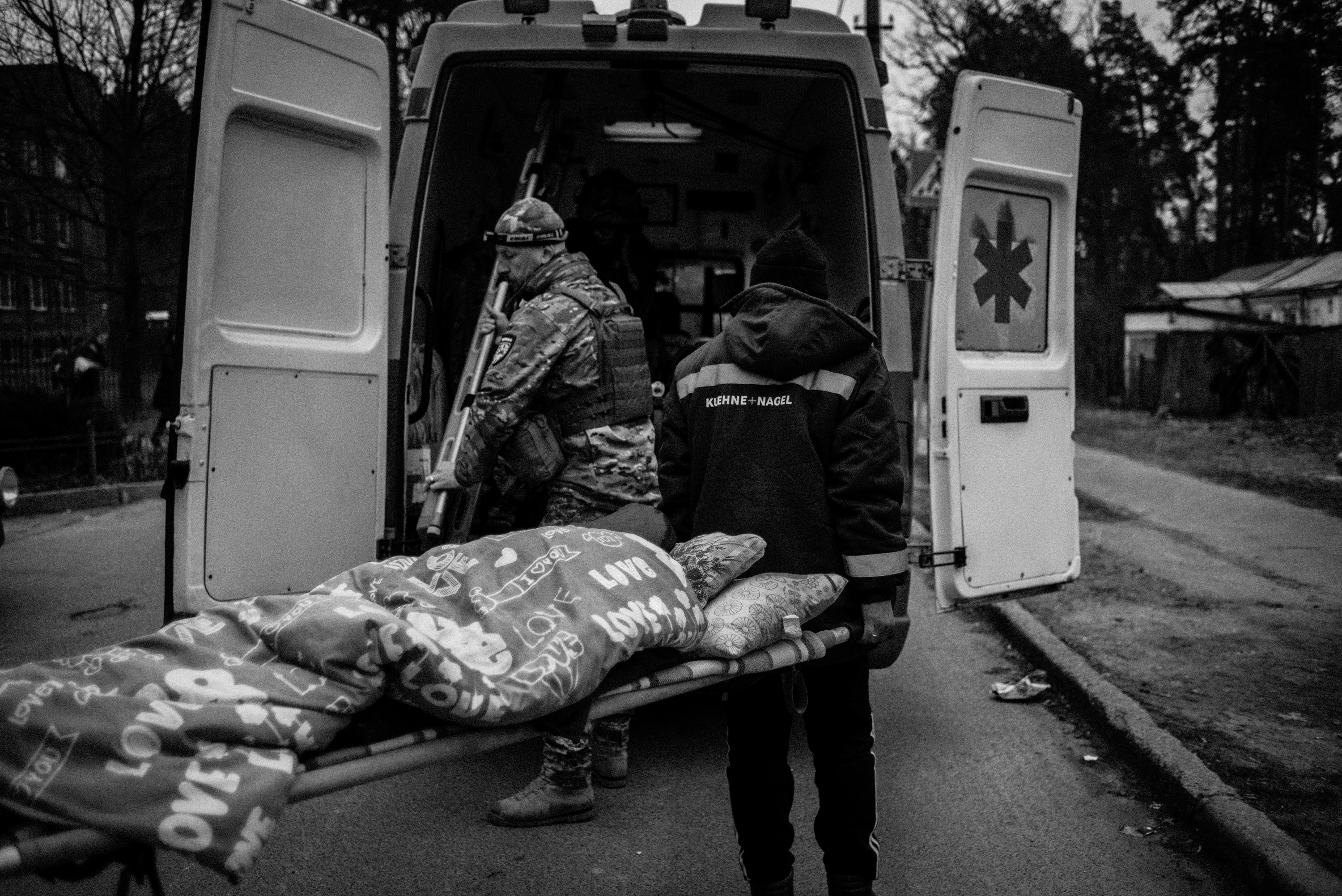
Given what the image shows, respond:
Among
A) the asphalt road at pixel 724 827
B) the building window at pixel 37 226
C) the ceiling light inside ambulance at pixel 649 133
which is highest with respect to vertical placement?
the building window at pixel 37 226

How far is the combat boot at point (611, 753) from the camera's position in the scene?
4227mm

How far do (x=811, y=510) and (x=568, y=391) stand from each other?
1.47 m

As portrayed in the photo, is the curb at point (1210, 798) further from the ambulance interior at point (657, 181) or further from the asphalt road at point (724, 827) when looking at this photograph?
the ambulance interior at point (657, 181)

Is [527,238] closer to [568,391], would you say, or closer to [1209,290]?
[568,391]

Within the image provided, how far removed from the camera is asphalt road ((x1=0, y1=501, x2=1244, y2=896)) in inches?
136

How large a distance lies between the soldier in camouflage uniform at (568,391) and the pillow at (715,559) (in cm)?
130

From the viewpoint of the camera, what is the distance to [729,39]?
442cm

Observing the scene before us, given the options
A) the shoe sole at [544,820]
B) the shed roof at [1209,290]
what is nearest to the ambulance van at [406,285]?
the shoe sole at [544,820]

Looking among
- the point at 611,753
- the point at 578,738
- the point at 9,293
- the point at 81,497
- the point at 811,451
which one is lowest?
the point at 611,753

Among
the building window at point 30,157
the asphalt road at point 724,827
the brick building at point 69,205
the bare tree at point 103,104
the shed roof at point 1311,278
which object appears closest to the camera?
the asphalt road at point 724,827

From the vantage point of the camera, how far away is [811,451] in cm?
296

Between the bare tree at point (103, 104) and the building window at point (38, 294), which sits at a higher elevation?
the bare tree at point (103, 104)

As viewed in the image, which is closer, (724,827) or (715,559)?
(715,559)

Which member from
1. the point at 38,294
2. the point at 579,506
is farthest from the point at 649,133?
the point at 38,294
